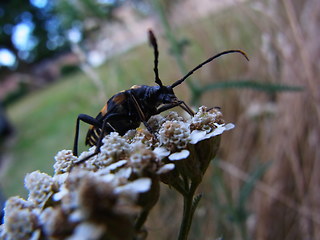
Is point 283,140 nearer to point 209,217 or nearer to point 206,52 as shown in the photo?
point 209,217

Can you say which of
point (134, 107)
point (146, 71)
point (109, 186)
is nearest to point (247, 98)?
point (146, 71)

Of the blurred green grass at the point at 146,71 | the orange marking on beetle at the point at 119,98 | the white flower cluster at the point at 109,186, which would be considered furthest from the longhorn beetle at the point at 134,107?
the blurred green grass at the point at 146,71

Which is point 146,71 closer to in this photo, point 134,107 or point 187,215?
point 134,107

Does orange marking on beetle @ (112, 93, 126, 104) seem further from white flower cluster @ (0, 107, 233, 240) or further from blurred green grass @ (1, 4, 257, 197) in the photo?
blurred green grass @ (1, 4, 257, 197)

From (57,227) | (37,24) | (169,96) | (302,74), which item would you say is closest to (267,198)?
(302,74)

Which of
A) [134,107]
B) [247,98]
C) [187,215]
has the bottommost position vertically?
[247,98]

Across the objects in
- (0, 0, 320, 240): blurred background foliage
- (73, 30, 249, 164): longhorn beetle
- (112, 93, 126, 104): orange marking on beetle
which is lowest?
(0, 0, 320, 240): blurred background foliage

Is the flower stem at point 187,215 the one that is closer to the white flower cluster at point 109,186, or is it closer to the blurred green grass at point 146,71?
the white flower cluster at point 109,186

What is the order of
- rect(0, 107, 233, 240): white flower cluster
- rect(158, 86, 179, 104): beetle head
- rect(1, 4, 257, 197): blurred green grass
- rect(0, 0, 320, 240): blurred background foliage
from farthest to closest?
rect(1, 4, 257, 197): blurred green grass, rect(0, 0, 320, 240): blurred background foliage, rect(158, 86, 179, 104): beetle head, rect(0, 107, 233, 240): white flower cluster

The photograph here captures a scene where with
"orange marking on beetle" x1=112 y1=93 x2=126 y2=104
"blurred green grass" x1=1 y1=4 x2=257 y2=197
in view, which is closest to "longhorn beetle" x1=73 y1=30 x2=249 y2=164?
"orange marking on beetle" x1=112 y1=93 x2=126 y2=104
